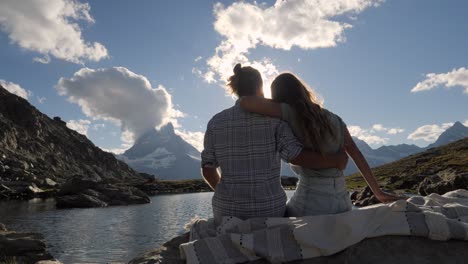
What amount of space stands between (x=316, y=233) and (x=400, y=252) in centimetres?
121

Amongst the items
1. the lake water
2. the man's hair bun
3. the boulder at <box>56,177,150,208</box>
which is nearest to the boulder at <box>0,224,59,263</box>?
the lake water

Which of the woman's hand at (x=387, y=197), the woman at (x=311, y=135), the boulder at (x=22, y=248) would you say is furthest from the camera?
the boulder at (x=22, y=248)

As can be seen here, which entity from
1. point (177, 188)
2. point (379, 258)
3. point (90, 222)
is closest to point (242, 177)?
point (379, 258)

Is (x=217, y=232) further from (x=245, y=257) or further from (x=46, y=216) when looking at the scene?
(x=46, y=216)

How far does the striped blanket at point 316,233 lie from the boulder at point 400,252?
3.4 inches

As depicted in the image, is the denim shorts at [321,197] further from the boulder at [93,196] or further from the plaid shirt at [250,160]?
the boulder at [93,196]

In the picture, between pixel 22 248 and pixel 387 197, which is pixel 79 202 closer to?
pixel 22 248

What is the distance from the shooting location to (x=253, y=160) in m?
6.59

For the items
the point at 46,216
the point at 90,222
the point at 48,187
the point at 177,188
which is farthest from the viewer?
the point at 177,188

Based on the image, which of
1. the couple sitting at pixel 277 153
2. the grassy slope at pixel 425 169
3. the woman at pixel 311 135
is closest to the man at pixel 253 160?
the couple sitting at pixel 277 153

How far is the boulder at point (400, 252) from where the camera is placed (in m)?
5.63

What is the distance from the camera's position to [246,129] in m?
6.77

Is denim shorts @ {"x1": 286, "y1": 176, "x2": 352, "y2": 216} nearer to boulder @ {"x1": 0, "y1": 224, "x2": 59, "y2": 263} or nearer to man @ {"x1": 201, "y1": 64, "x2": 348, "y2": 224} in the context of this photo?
man @ {"x1": 201, "y1": 64, "x2": 348, "y2": 224}

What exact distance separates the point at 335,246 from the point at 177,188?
159951 mm
